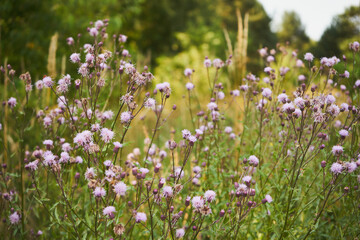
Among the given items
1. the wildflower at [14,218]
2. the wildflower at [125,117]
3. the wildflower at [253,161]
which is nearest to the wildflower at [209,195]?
the wildflower at [253,161]

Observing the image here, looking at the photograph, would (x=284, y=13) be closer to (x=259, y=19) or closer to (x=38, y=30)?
(x=259, y=19)

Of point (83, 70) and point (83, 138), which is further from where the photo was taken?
point (83, 70)

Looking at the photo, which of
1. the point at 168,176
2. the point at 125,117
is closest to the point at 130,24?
the point at 168,176

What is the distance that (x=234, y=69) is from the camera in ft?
12.3

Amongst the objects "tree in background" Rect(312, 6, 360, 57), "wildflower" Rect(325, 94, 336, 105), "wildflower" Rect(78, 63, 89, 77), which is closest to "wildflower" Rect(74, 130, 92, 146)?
"wildflower" Rect(78, 63, 89, 77)

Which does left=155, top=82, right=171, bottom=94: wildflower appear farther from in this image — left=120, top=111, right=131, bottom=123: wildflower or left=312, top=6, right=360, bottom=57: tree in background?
left=312, top=6, right=360, bottom=57: tree in background

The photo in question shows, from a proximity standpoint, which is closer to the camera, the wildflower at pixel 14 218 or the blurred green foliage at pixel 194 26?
the wildflower at pixel 14 218

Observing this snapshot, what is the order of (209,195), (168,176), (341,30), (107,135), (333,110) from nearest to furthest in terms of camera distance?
(209,195) → (107,135) → (333,110) → (168,176) → (341,30)

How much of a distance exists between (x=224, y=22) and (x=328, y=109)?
18691mm

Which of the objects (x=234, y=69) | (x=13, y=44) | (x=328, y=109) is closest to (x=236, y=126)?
(x=234, y=69)

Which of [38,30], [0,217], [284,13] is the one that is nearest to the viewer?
[0,217]

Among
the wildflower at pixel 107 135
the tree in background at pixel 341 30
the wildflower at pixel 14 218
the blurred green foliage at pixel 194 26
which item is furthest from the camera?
the tree in background at pixel 341 30

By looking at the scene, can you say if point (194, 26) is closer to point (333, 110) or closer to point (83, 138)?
point (333, 110)

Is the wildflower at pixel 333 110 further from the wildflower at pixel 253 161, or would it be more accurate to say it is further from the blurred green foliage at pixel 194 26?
the blurred green foliage at pixel 194 26
